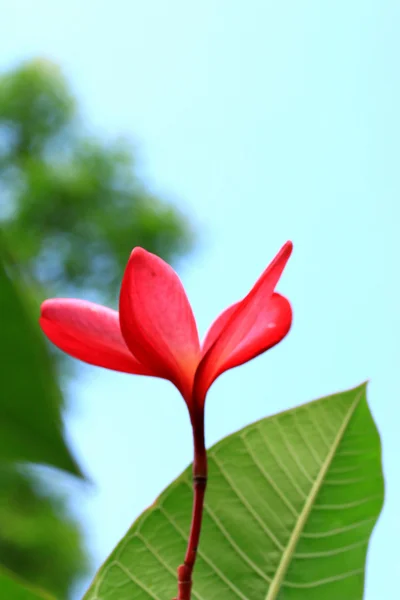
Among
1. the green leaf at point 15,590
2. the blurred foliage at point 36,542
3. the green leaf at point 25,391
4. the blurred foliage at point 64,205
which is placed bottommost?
the green leaf at point 15,590

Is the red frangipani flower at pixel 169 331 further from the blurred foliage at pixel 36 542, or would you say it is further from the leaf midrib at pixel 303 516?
the blurred foliage at pixel 36 542

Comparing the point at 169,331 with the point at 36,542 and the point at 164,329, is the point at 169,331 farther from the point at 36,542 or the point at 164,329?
the point at 36,542

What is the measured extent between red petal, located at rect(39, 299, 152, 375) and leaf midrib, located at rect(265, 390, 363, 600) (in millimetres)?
47

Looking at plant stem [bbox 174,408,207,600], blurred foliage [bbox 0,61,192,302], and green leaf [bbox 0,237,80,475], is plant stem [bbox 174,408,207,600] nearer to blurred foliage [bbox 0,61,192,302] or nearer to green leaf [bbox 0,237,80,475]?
green leaf [bbox 0,237,80,475]

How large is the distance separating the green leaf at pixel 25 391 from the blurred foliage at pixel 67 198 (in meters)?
3.41

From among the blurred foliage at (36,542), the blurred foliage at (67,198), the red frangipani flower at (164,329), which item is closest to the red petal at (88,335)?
the red frangipani flower at (164,329)

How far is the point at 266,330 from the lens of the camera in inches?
5.9

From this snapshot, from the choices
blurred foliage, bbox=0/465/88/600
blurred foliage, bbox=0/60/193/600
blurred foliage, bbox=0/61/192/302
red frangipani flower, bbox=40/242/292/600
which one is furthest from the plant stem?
blurred foliage, bbox=0/61/192/302

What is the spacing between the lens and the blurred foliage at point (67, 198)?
3504 mm

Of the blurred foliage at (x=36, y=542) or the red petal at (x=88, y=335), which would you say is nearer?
the red petal at (x=88, y=335)

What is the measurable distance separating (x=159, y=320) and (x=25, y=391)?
0.06 m

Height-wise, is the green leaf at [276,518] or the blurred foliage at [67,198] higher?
the blurred foliage at [67,198]

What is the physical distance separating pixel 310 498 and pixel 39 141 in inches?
148

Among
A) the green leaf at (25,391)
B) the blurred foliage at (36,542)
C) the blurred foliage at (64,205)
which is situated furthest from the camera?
the blurred foliage at (64,205)
